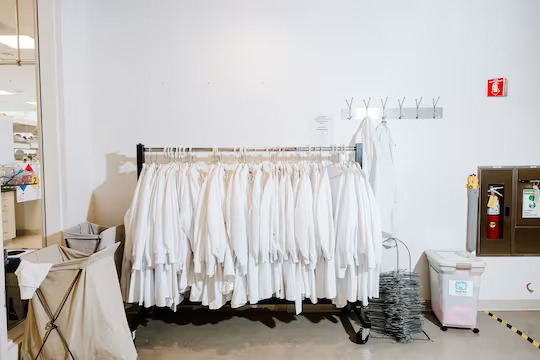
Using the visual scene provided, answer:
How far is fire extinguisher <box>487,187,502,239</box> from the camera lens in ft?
10.7

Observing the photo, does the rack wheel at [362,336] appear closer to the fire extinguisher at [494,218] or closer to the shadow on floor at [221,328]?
the shadow on floor at [221,328]

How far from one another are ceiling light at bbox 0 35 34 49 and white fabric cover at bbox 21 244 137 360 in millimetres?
1497

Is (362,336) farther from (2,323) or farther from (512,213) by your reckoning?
(2,323)

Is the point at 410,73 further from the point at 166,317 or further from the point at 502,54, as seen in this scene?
the point at 166,317

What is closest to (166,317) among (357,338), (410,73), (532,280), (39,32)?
(357,338)

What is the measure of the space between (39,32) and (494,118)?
3.98 meters

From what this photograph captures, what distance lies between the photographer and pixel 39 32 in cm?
263

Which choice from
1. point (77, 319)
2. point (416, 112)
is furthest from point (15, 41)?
point (416, 112)

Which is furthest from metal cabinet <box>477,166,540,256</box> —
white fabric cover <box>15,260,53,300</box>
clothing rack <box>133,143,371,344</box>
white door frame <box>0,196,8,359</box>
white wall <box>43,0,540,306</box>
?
white door frame <box>0,196,8,359</box>

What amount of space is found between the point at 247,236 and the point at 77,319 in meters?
1.16

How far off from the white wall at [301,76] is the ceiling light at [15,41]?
0.58m

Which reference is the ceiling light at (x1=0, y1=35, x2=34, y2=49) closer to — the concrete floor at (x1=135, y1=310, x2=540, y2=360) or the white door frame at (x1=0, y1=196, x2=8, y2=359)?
the white door frame at (x1=0, y1=196, x2=8, y2=359)

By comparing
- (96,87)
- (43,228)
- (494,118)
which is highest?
(96,87)

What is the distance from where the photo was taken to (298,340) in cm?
275
